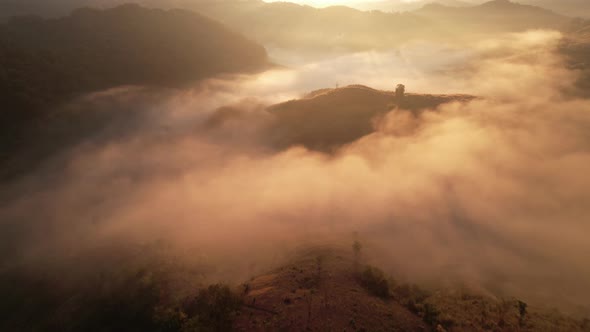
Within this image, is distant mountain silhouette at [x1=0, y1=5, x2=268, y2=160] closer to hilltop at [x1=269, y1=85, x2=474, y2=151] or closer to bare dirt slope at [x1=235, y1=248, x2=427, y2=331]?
hilltop at [x1=269, y1=85, x2=474, y2=151]

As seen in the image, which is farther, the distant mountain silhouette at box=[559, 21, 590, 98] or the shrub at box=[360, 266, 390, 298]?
the distant mountain silhouette at box=[559, 21, 590, 98]

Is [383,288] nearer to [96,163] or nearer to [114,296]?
[114,296]

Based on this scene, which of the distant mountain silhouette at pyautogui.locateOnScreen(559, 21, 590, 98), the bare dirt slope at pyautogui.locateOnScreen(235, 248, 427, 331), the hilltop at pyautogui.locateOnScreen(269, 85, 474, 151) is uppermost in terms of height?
the distant mountain silhouette at pyautogui.locateOnScreen(559, 21, 590, 98)

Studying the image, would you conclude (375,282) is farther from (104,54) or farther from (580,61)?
(104,54)

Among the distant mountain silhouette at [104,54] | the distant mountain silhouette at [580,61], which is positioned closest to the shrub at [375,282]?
the distant mountain silhouette at [580,61]

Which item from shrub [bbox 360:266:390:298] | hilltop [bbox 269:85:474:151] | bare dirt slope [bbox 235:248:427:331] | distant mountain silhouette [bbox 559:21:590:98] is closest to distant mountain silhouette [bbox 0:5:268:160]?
hilltop [bbox 269:85:474:151]

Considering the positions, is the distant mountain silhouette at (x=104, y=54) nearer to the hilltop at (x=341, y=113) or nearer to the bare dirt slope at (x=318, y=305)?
the hilltop at (x=341, y=113)

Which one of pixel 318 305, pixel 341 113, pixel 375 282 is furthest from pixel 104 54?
pixel 375 282

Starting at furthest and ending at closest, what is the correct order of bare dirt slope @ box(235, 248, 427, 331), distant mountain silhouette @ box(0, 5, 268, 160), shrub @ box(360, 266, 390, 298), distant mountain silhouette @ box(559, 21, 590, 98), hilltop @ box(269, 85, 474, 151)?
distant mountain silhouette @ box(0, 5, 268, 160) < distant mountain silhouette @ box(559, 21, 590, 98) < hilltop @ box(269, 85, 474, 151) < shrub @ box(360, 266, 390, 298) < bare dirt slope @ box(235, 248, 427, 331)
